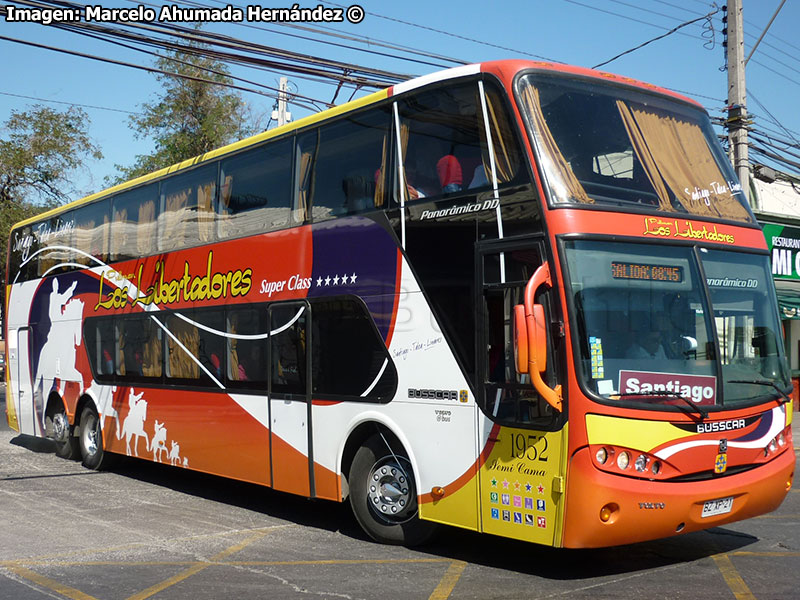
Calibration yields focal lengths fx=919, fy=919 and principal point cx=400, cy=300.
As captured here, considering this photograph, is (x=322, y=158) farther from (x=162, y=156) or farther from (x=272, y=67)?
(x=162, y=156)

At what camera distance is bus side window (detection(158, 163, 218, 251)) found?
11305 millimetres

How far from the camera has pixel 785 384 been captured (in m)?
7.62

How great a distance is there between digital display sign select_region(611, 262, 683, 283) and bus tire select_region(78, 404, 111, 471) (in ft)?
31.3

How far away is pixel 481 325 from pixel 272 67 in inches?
307

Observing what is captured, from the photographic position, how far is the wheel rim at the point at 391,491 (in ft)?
27.0

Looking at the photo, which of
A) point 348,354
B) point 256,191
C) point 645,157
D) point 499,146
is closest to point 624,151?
point 645,157

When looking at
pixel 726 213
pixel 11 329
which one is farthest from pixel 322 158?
pixel 11 329

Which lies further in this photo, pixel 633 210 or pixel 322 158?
pixel 322 158

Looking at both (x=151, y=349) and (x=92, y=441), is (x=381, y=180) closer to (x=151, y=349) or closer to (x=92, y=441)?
(x=151, y=349)

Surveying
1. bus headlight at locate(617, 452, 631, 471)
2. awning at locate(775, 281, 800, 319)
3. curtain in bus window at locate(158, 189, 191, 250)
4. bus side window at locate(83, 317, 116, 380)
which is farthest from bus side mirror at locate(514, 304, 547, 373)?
awning at locate(775, 281, 800, 319)

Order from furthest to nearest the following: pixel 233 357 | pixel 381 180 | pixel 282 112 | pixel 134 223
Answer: pixel 282 112 → pixel 134 223 → pixel 233 357 → pixel 381 180

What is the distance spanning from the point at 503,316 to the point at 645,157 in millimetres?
1795

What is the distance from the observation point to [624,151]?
743 centimetres

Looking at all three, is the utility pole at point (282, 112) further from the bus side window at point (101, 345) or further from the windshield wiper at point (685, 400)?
the windshield wiper at point (685, 400)
